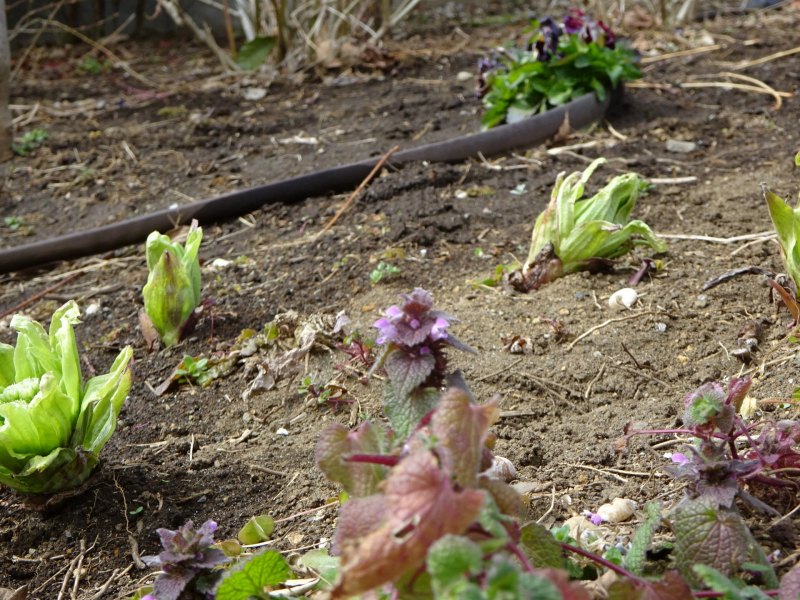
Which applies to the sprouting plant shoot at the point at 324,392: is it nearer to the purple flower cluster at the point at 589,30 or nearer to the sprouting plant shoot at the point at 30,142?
the purple flower cluster at the point at 589,30

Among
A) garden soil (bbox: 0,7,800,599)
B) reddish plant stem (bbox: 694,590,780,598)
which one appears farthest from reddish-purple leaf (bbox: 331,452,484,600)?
garden soil (bbox: 0,7,800,599)

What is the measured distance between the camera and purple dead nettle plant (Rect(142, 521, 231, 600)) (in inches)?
39.9

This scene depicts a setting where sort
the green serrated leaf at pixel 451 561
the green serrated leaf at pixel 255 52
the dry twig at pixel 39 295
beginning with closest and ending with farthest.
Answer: the green serrated leaf at pixel 451 561, the dry twig at pixel 39 295, the green serrated leaf at pixel 255 52

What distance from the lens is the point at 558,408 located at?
1720 mm

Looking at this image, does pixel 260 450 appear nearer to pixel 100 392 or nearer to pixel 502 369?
pixel 100 392

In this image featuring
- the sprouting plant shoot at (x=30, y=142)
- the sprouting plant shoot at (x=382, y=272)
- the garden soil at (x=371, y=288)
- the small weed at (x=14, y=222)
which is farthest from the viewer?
the sprouting plant shoot at (x=30, y=142)

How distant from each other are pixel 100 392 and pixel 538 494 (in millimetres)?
899

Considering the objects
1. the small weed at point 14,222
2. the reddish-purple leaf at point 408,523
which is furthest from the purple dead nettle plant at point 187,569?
the small weed at point 14,222

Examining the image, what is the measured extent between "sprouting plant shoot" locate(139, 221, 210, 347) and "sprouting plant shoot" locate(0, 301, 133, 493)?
55 cm

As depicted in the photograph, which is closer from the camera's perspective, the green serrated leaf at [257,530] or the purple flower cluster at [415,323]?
the purple flower cluster at [415,323]

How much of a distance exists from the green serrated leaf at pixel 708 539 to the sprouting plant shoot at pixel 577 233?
1.34m

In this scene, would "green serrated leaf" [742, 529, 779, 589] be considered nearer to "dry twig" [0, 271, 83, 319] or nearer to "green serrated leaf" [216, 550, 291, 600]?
"green serrated leaf" [216, 550, 291, 600]

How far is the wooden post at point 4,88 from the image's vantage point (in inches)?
148

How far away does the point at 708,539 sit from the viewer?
0.93 m
